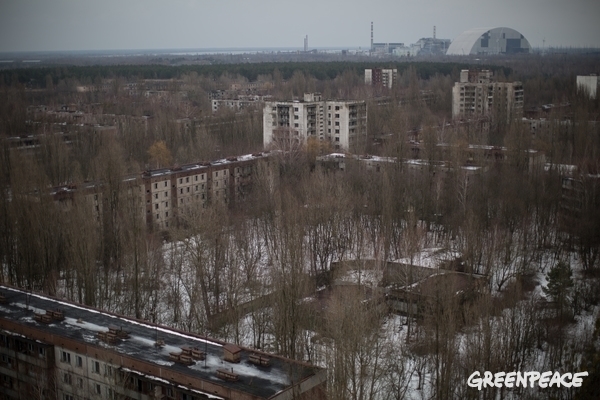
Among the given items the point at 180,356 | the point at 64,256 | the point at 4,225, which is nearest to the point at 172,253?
the point at 64,256

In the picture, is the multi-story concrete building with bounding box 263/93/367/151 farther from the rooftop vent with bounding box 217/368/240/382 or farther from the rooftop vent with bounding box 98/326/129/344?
the rooftop vent with bounding box 217/368/240/382

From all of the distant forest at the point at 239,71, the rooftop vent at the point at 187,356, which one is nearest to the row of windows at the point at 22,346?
the rooftop vent at the point at 187,356

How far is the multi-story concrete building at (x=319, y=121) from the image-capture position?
1742 centimetres

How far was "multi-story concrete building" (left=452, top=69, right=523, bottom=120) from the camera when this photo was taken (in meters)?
21.4

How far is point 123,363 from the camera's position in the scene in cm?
564

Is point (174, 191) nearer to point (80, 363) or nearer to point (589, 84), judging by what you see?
point (80, 363)

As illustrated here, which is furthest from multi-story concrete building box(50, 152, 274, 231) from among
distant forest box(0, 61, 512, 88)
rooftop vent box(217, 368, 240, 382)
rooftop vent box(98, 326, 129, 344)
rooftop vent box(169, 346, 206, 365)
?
distant forest box(0, 61, 512, 88)

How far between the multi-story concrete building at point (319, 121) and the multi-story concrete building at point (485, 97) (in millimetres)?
4907

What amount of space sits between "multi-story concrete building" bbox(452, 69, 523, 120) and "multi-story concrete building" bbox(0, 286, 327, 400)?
644 inches

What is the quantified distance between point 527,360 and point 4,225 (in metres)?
6.58

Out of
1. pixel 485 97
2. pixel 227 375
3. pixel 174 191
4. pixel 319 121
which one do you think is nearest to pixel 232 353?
pixel 227 375

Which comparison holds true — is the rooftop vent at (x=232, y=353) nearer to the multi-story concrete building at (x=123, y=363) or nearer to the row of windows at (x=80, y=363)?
the multi-story concrete building at (x=123, y=363)

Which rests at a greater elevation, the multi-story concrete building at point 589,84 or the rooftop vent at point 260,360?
the multi-story concrete building at point 589,84

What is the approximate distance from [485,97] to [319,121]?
21.1 feet
